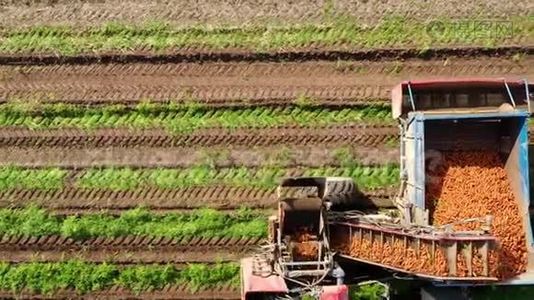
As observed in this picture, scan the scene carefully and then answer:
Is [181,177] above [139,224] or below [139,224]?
above

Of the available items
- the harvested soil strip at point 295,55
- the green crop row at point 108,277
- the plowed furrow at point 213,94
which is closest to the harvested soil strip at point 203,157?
the plowed furrow at point 213,94

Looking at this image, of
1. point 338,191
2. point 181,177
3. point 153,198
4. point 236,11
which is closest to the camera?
point 338,191

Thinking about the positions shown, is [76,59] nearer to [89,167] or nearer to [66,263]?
[89,167]

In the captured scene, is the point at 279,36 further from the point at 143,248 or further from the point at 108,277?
the point at 108,277

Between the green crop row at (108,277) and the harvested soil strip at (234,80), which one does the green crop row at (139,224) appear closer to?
the green crop row at (108,277)

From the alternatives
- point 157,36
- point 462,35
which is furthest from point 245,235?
point 462,35

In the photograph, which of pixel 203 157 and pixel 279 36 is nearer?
pixel 203 157

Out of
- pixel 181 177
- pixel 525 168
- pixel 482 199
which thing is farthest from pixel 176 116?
pixel 525 168
